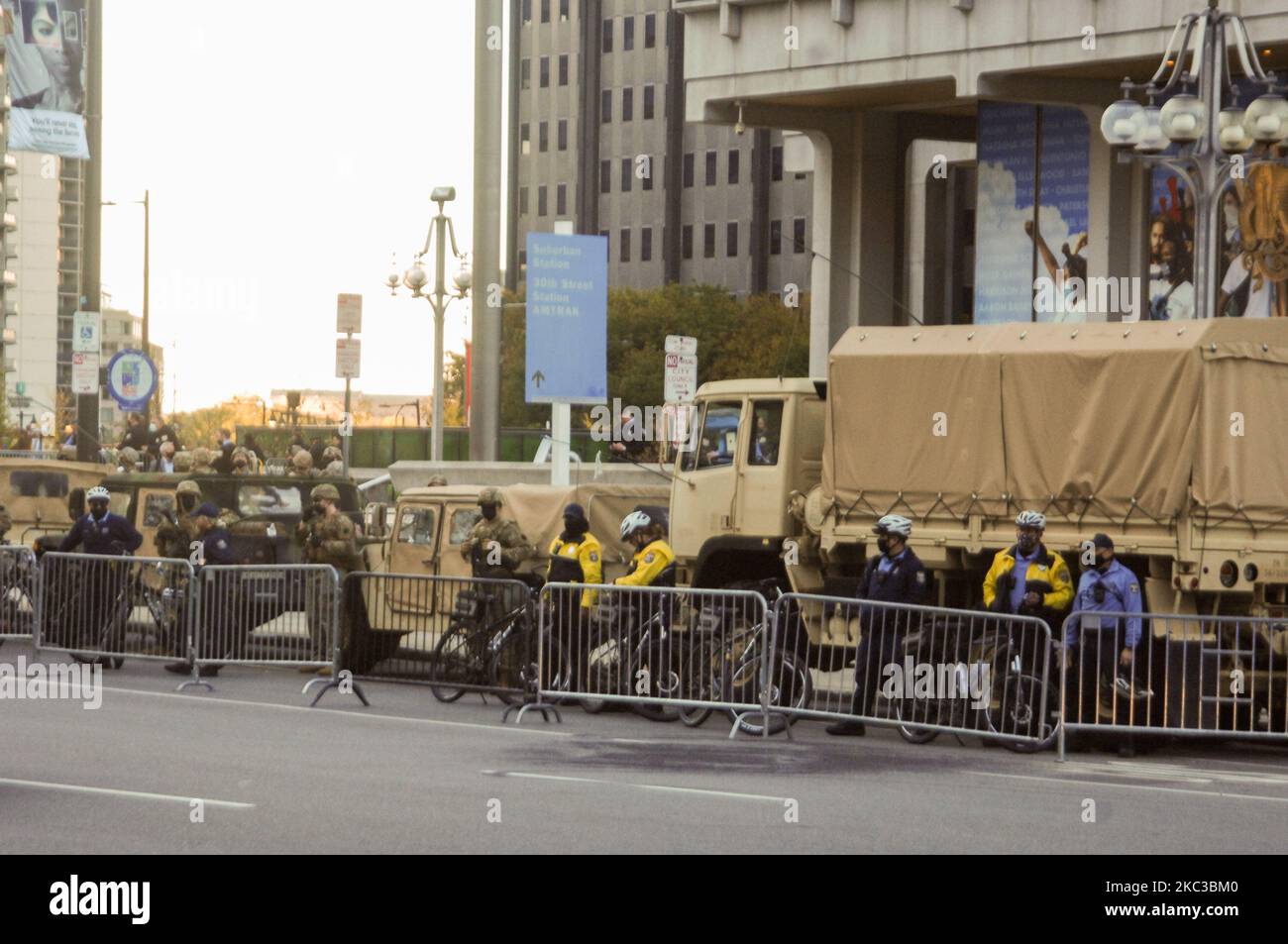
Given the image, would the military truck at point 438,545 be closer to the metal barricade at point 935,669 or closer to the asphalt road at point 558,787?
the asphalt road at point 558,787

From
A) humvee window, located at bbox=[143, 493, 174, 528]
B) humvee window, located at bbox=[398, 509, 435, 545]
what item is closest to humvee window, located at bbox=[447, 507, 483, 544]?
humvee window, located at bbox=[398, 509, 435, 545]

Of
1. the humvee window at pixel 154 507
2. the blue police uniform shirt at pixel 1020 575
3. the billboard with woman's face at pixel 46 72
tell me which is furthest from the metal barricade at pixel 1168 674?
the billboard with woman's face at pixel 46 72

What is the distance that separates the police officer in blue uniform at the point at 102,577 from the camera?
20047 millimetres

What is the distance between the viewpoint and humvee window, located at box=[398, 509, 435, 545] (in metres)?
21.7

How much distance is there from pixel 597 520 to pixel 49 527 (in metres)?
9.38

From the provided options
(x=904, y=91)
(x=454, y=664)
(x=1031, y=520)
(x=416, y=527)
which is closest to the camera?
(x=1031, y=520)

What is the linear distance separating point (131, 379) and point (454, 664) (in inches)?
396

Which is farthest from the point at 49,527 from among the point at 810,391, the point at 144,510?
the point at 810,391

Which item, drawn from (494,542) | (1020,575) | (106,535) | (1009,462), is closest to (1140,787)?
(1020,575)

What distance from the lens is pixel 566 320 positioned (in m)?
25.3

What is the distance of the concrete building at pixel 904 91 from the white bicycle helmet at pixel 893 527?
1242 cm

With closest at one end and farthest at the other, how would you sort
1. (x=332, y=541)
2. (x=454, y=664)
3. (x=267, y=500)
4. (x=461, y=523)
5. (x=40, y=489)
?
(x=454, y=664) < (x=332, y=541) < (x=461, y=523) < (x=267, y=500) < (x=40, y=489)

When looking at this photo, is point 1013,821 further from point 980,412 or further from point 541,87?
point 541,87

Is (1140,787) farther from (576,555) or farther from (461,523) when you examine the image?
(461,523)
